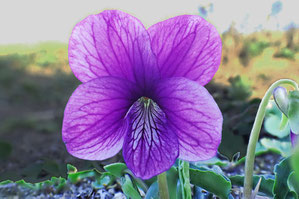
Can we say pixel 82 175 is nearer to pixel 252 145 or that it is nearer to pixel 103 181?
pixel 103 181

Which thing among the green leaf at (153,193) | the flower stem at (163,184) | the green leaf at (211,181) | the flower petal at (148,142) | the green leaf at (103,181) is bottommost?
the green leaf at (103,181)

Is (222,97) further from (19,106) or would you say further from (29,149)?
(19,106)

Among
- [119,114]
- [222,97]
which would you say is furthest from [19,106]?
[119,114]

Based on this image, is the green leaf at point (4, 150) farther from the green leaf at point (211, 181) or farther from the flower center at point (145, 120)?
the flower center at point (145, 120)

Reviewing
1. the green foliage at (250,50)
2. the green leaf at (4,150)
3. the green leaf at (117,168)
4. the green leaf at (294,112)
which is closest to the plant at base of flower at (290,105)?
the green leaf at (294,112)

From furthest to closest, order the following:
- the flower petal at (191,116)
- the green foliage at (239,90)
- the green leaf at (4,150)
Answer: the green foliage at (239,90), the green leaf at (4,150), the flower petal at (191,116)

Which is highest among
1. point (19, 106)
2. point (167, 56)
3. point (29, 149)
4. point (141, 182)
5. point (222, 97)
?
point (167, 56)

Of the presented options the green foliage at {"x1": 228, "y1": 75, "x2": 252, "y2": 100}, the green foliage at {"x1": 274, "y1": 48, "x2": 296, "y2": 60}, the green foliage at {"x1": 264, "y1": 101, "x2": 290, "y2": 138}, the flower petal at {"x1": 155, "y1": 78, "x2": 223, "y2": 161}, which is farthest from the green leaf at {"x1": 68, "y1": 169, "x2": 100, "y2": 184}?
the green foliage at {"x1": 274, "y1": 48, "x2": 296, "y2": 60}
